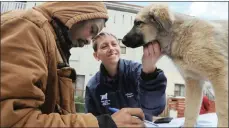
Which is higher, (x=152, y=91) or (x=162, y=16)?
(x=162, y=16)

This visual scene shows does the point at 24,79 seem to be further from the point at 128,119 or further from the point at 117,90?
the point at 117,90

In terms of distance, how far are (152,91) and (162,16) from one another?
398mm

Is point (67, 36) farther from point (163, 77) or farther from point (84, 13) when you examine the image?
point (163, 77)

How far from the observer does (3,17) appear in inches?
39.8

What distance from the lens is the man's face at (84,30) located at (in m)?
1.29

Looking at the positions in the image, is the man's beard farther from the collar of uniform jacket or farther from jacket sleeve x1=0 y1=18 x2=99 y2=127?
the collar of uniform jacket

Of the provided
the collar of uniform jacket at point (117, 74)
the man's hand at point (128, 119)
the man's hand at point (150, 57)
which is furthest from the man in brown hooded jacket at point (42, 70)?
the collar of uniform jacket at point (117, 74)

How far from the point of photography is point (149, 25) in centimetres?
162

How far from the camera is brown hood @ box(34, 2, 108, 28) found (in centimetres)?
115

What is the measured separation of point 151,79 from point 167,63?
28 centimetres

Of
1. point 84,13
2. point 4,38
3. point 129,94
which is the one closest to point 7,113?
point 4,38

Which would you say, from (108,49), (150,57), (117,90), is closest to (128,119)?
(150,57)

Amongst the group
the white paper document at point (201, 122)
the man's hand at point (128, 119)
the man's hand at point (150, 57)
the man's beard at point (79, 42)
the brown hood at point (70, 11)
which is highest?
the brown hood at point (70, 11)

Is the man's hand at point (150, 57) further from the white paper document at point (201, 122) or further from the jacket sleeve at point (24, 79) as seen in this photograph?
the jacket sleeve at point (24, 79)
